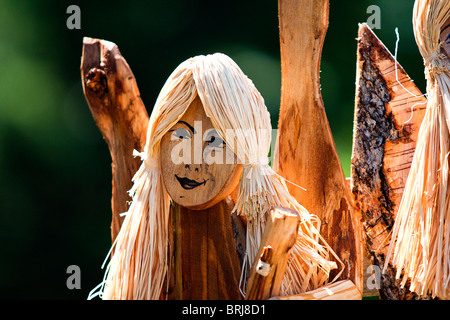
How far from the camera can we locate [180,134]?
79cm

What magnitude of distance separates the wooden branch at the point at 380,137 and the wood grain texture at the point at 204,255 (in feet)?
0.87

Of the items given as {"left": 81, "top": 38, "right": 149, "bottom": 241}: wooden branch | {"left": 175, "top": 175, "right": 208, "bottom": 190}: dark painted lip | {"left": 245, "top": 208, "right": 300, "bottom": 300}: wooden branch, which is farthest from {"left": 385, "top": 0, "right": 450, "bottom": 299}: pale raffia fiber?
{"left": 81, "top": 38, "right": 149, "bottom": 241}: wooden branch

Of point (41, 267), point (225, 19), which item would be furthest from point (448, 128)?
point (41, 267)

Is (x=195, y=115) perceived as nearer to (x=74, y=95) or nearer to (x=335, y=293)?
(x=335, y=293)

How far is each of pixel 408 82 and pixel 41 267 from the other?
4.41 ft

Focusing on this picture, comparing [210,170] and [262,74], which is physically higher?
[262,74]

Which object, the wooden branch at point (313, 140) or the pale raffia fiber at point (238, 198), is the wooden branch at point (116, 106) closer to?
the pale raffia fiber at point (238, 198)

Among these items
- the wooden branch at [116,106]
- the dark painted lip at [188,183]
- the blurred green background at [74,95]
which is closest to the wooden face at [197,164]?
→ the dark painted lip at [188,183]

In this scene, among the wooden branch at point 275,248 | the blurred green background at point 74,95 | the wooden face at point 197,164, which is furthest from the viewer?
the blurred green background at point 74,95

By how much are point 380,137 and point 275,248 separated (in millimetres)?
368

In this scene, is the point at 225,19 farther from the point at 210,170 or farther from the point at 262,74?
the point at 210,170

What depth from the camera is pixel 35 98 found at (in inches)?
65.9

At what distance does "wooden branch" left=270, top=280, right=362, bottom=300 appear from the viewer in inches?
28.9

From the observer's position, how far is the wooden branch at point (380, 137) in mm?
899
